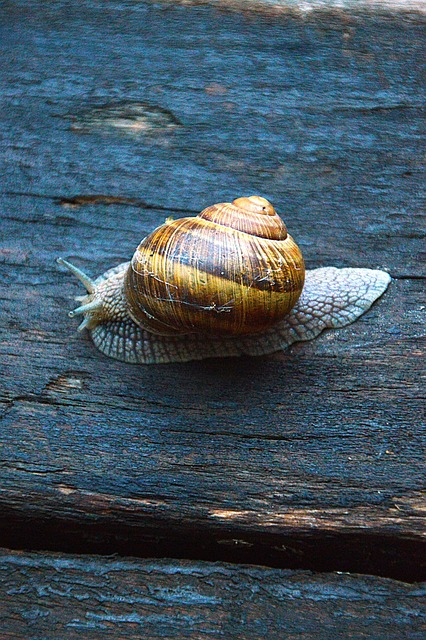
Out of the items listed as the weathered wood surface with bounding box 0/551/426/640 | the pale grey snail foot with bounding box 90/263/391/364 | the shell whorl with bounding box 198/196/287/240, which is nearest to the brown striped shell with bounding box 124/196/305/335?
the shell whorl with bounding box 198/196/287/240

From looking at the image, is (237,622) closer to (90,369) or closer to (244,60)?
(90,369)

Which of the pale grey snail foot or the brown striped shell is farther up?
the brown striped shell

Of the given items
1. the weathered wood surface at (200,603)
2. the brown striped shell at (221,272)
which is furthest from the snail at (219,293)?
the weathered wood surface at (200,603)

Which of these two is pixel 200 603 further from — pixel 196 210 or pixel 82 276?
pixel 196 210

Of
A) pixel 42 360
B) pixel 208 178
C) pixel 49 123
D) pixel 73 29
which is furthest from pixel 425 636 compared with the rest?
pixel 73 29

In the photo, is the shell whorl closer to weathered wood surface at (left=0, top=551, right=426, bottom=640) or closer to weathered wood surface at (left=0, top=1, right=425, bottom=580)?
weathered wood surface at (left=0, top=1, right=425, bottom=580)

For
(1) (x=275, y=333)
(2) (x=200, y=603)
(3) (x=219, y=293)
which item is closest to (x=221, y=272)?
(3) (x=219, y=293)
